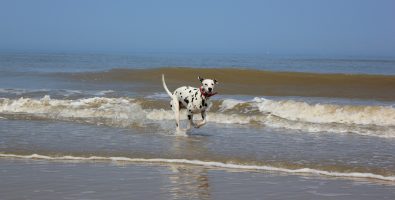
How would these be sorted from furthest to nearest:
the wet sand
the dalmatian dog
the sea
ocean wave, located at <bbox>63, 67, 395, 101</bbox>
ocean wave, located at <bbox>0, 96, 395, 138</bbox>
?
ocean wave, located at <bbox>63, 67, 395, 101</bbox> < ocean wave, located at <bbox>0, 96, 395, 138</bbox> < the dalmatian dog < the sea < the wet sand

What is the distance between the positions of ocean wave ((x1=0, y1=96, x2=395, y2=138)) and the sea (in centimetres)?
3

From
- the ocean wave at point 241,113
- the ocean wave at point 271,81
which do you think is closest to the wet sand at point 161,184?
the ocean wave at point 241,113

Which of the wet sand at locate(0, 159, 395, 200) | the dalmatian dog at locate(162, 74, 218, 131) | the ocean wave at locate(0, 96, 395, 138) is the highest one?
the dalmatian dog at locate(162, 74, 218, 131)

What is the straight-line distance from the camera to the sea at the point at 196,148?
24.5ft

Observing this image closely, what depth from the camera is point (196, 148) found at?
1066cm

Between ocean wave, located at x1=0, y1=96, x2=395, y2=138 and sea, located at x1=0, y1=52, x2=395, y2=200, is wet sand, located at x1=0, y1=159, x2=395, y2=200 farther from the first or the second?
ocean wave, located at x1=0, y1=96, x2=395, y2=138

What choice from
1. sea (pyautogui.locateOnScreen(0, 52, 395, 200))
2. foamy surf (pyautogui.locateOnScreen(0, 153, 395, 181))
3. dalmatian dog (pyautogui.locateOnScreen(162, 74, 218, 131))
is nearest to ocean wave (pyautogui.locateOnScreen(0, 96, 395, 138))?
sea (pyautogui.locateOnScreen(0, 52, 395, 200))

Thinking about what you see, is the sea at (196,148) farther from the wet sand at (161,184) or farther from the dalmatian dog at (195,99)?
the dalmatian dog at (195,99)

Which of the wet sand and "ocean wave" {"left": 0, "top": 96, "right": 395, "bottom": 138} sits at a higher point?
"ocean wave" {"left": 0, "top": 96, "right": 395, "bottom": 138}

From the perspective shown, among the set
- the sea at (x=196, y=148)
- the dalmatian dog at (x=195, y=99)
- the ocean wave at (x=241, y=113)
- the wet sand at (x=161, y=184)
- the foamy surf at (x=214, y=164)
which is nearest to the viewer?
the wet sand at (x=161, y=184)

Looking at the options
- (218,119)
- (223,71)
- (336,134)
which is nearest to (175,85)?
(223,71)

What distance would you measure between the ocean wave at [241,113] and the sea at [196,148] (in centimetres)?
3

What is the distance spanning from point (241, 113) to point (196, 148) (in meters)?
5.70

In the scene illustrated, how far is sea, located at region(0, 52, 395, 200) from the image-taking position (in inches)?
294
